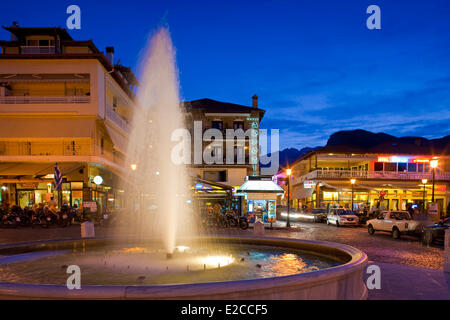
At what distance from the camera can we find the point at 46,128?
98.1 feet

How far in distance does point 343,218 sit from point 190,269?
22.7 m

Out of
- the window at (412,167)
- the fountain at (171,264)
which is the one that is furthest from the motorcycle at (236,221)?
the window at (412,167)

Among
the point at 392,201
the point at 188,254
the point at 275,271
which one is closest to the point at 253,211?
the point at 188,254

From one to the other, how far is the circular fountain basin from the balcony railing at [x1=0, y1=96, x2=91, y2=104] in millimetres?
21372

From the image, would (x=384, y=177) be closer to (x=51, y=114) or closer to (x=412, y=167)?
(x=412, y=167)

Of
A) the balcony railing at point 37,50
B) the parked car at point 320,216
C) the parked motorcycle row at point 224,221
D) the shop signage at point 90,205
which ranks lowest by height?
the parked car at point 320,216

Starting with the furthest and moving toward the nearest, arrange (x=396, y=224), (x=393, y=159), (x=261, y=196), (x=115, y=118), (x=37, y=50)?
(x=393, y=159) < (x=115, y=118) < (x=37, y=50) < (x=261, y=196) < (x=396, y=224)

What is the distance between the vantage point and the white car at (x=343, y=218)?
1128 inches

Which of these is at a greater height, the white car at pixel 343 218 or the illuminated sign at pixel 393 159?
the illuminated sign at pixel 393 159

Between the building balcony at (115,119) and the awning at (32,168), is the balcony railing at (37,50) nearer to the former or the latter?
the building balcony at (115,119)

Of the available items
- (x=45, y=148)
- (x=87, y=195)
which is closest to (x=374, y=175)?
(x=87, y=195)

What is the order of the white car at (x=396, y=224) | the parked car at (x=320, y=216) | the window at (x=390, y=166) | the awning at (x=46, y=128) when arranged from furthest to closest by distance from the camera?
1. the window at (x=390, y=166)
2. the parked car at (x=320, y=216)
3. the awning at (x=46, y=128)
4. the white car at (x=396, y=224)
